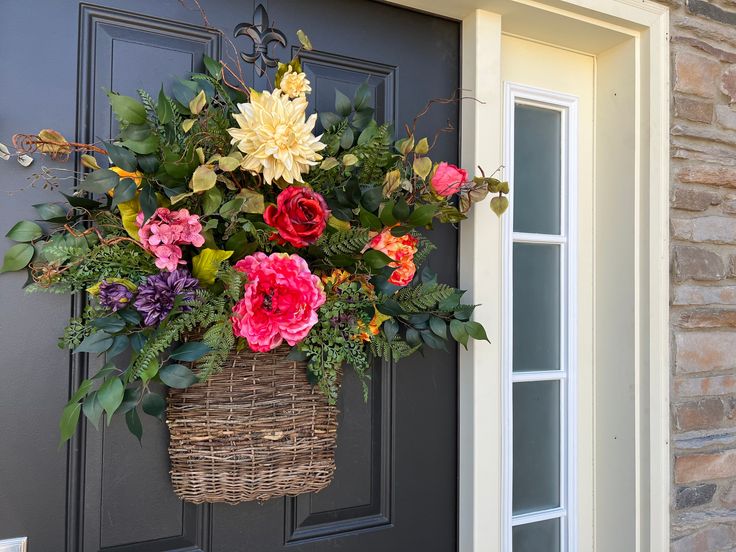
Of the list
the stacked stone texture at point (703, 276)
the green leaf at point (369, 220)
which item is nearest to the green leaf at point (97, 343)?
the green leaf at point (369, 220)

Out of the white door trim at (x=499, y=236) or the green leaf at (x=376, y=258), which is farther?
the white door trim at (x=499, y=236)

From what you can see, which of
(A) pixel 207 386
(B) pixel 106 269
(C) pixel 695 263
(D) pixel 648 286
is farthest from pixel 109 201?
(C) pixel 695 263

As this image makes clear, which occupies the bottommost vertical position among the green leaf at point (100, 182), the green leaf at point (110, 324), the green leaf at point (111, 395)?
the green leaf at point (111, 395)

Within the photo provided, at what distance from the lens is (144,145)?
884 mm

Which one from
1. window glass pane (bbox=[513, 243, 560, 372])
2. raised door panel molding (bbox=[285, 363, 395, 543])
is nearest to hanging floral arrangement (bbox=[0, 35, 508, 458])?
raised door panel molding (bbox=[285, 363, 395, 543])

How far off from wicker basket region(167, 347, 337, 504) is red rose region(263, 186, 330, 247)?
202 mm

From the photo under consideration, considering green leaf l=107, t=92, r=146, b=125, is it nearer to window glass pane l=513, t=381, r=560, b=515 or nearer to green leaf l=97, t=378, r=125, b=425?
green leaf l=97, t=378, r=125, b=425

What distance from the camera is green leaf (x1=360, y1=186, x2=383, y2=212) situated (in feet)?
3.34

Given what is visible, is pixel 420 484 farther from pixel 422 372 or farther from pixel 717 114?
pixel 717 114

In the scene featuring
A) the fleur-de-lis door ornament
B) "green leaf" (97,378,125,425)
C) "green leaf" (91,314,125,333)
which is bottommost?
"green leaf" (97,378,125,425)

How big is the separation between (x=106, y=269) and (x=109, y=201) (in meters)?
0.15

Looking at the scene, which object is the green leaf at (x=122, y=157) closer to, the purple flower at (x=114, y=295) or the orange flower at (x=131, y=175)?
the orange flower at (x=131, y=175)

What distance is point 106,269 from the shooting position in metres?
0.89

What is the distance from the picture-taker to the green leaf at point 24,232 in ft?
3.11
